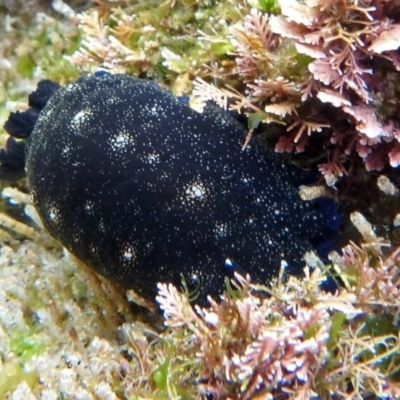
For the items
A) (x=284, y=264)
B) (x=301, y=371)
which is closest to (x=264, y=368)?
(x=301, y=371)

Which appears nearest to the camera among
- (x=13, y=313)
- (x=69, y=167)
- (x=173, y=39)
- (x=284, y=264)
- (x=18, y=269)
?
(x=284, y=264)

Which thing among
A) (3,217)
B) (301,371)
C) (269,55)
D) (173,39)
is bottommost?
(3,217)

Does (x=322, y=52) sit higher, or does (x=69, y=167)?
(x=322, y=52)

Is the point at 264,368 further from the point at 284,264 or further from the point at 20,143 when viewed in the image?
the point at 20,143

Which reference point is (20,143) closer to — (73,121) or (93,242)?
(73,121)

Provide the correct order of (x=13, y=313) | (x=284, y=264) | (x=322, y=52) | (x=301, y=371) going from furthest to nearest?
(x=13, y=313) → (x=284, y=264) → (x=322, y=52) → (x=301, y=371)

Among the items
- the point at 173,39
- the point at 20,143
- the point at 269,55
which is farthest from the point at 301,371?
the point at 20,143

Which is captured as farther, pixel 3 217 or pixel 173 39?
pixel 3 217
